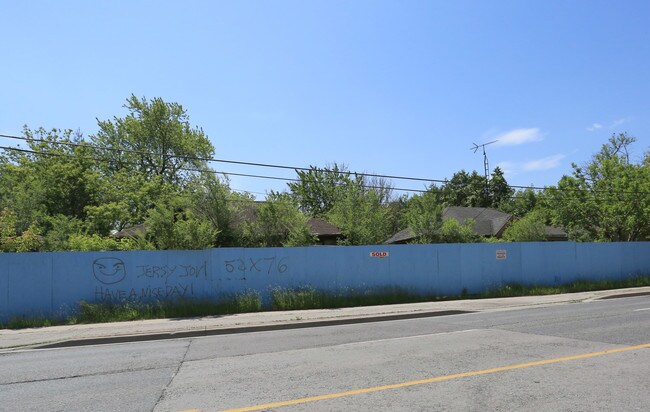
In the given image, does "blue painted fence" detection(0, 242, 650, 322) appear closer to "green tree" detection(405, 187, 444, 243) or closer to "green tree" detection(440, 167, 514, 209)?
"green tree" detection(405, 187, 444, 243)

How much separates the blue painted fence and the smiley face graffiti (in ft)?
0.09

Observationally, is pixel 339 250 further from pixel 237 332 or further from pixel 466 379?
pixel 466 379

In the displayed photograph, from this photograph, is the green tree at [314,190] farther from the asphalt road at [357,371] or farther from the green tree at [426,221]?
the asphalt road at [357,371]

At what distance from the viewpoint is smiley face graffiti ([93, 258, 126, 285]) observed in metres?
15.0

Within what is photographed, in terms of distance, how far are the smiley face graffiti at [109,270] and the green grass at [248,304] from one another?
79cm

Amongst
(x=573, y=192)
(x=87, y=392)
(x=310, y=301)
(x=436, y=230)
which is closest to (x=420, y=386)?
(x=87, y=392)

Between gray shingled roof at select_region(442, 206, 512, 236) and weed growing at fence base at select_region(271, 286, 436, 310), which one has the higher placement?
gray shingled roof at select_region(442, 206, 512, 236)

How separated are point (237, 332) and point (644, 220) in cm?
2672

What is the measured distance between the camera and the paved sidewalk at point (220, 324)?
1113 cm

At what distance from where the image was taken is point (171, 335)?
1140cm

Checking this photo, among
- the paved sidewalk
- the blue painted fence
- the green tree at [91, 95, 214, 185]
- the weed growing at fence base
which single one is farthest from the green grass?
the green tree at [91, 95, 214, 185]

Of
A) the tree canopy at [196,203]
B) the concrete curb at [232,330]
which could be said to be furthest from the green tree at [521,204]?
the concrete curb at [232,330]

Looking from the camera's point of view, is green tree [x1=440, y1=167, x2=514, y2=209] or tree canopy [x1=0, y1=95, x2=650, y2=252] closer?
tree canopy [x1=0, y1=95, x2=650, y2=252]

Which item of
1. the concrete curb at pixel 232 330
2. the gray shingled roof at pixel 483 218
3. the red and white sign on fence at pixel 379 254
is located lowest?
the concrete curb at pixel 232 330
